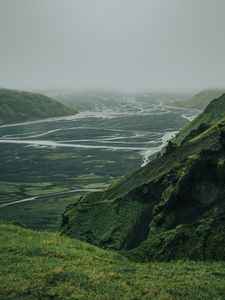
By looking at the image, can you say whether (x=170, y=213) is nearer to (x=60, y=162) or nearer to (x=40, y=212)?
(x=40, y=212)

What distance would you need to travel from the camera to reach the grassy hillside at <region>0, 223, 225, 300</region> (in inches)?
1113

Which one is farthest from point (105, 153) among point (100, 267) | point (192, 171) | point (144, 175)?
point (100, 267)

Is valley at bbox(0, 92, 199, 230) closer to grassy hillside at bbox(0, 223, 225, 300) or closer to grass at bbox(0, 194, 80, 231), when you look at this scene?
grass at bbox(0, 194, 80, 231)

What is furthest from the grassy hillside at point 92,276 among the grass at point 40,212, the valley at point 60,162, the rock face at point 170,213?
the valley at point 60,162

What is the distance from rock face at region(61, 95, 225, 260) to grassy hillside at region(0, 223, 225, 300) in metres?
2.58

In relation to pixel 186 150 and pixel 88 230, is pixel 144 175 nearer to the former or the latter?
pixel 186 150

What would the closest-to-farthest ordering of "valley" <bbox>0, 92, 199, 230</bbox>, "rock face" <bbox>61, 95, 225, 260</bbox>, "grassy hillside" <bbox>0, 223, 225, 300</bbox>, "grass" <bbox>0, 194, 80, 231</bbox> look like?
"grassy hillside" <bbox>0, 223, 225, 300</bbox>
"rock face" <bbox>61, 95, 225, 260</bbox>
"grass" <bbox>0, 194, 80, 231</bbox>
"valley" <bbox>0, 92, 199, 230</bbox>

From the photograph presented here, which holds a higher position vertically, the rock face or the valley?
the rock face

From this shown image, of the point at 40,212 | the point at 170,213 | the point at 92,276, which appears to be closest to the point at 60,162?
the point at 40,212

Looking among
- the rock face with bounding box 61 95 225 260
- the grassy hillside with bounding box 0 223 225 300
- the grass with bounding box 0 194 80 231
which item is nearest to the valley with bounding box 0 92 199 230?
the grass with bounding box 0 194 80 231

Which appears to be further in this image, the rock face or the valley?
the valley

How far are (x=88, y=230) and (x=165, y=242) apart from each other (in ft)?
35.5

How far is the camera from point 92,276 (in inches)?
1208

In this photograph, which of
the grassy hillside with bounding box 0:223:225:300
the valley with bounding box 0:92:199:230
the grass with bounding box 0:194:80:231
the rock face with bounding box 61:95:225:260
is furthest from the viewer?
the valley with bounding box 0:92:199:230
